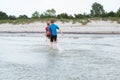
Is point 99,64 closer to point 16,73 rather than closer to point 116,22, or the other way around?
point 16,73

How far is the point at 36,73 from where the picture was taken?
50.8ft

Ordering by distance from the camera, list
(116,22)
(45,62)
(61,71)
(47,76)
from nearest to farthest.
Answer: (47,76) < (61,71) < (45,62) < (116,22)

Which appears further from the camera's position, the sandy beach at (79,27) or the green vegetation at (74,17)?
the green vegetation at (74,17)

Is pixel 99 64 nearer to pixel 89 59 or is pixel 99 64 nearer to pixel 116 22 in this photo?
pixel 89 59

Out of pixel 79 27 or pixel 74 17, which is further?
pixel 74 17

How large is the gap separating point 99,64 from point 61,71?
2.37m

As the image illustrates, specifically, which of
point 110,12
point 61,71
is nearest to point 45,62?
point 61,71

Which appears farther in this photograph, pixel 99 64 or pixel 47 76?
pixel 99 64

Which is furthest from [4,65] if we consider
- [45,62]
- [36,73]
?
[36,73]

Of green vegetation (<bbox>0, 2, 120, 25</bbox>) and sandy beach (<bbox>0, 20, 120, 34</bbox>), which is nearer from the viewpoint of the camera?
sandy beach (<bbox>0, 20, 120, 34</bbox>)

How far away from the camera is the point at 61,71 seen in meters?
15.8

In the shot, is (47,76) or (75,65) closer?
(47,76)

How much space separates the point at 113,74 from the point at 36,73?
2.53 meters

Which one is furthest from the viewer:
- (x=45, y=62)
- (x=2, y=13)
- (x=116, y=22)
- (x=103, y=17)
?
(x=2, y=13)
